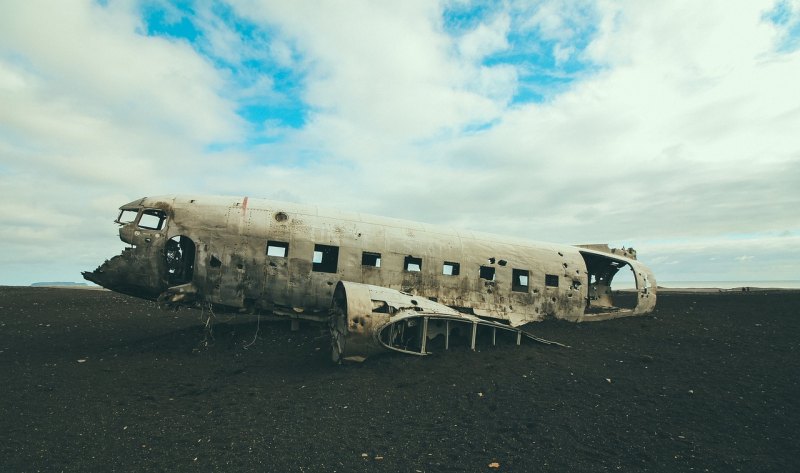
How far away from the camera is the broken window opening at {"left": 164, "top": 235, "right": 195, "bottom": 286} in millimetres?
15053

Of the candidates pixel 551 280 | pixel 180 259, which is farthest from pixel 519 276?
pixel 180 259

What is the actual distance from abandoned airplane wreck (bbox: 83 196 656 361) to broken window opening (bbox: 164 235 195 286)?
4 centimetres

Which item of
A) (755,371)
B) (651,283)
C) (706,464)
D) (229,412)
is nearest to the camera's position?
(706,464)

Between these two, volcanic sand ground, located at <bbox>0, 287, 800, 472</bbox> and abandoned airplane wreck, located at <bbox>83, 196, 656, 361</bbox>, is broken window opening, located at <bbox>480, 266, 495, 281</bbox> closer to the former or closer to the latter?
abandoned airplane wreck, located at <bbox>83, 196, 656, 361</bbox>

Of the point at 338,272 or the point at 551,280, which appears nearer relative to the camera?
the point at 338,272

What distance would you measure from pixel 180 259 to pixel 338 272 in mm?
5947

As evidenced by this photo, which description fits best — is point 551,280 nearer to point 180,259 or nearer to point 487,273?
point 487,273

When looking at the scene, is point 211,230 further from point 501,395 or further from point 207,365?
point 501,395

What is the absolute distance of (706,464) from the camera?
775 cm

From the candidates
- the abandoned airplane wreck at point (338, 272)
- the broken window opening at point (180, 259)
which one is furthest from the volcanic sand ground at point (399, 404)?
the broken window opening at point (180, 259)

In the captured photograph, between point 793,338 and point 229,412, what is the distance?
20.7 metres

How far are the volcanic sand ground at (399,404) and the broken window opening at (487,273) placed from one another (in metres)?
2.93

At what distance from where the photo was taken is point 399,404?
34.3 ft

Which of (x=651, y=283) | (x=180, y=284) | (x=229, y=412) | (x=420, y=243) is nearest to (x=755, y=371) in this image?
(x=651, y=283)
